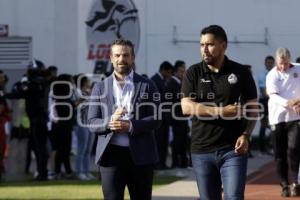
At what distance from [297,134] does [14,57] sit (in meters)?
12.0

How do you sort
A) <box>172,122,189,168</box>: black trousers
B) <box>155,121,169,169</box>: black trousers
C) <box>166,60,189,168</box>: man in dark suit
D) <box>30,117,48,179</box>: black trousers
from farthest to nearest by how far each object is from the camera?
<box>172,122,189,168</box>: black trousers, <box>166,60,189,168</box>: man in dark suit, <box>155,121,169,169</box>: black trousers, <box>30,117,48,179</box>: black trousers

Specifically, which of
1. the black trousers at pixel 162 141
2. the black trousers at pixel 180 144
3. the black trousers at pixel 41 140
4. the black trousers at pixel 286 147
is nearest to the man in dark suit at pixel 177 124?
the black trousers at pixel 180 144

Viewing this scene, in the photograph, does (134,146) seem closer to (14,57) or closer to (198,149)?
(198,149)

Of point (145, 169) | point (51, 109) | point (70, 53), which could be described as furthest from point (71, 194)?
point (70, 53)

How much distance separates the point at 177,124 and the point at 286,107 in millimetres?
5148

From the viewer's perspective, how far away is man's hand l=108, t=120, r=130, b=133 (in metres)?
7.04

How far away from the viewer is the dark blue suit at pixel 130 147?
7156 millimetres

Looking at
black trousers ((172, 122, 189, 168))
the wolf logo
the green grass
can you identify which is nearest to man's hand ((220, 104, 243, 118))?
the green grass

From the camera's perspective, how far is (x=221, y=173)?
720cm

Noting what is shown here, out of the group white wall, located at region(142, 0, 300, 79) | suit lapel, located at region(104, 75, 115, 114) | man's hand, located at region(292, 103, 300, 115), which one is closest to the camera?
suit lapel, located at region(104, 75, 115, 114)

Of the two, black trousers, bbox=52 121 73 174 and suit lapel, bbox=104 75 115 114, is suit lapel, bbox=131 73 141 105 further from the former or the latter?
black trousers, bbox=52 121 73 174

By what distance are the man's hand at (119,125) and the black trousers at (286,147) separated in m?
5.07

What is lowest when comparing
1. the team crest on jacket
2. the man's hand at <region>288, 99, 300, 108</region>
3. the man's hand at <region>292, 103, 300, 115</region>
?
the man's hand at <region>292, 103, 300, 115</region>

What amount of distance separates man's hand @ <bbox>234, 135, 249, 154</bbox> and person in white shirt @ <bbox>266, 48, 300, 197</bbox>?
451cm
